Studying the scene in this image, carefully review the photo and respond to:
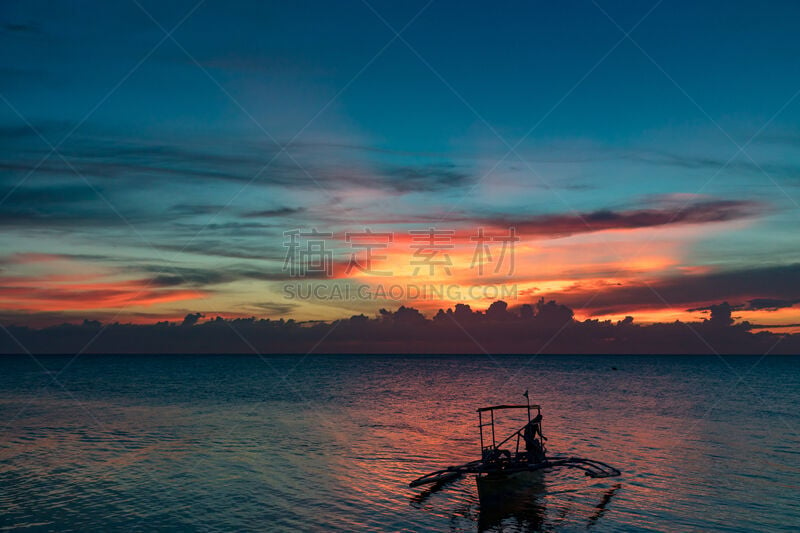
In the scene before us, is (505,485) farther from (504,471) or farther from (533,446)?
(533,446)

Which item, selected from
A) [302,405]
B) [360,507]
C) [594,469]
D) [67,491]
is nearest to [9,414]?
[302,405]

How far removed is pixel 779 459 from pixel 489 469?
24683 millimetres

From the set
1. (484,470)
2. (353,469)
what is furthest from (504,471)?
(353,469)

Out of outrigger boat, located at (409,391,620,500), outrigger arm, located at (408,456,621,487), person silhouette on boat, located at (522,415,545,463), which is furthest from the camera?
person silhouette on boat, located at (522,415,545,463)

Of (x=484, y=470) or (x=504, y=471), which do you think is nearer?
(x=484, y=470)

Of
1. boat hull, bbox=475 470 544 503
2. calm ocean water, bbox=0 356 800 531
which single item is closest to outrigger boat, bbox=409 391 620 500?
boat hull, bbox=475 470 544 503

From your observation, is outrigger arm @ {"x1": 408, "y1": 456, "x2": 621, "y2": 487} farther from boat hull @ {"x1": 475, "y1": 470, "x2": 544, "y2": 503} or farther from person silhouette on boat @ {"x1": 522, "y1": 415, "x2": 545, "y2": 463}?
person silhouette on boat @ {"x1": 522, "y1": 415, "x2": 545, "y2": 463}

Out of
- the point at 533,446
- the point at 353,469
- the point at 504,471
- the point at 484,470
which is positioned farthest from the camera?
the point at 353,469

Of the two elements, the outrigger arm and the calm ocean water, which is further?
the outrigger arm

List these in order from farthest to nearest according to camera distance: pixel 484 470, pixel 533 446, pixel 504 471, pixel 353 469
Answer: pixel 353 469 → pixel 533 446 → pixel 504 471 → pixel 484 470

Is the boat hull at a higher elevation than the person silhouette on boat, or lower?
lower

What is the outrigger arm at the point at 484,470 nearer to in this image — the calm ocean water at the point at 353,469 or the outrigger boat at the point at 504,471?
the outrigger boat at the point at 504,471

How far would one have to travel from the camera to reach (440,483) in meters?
29.8

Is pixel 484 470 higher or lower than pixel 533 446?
lower
